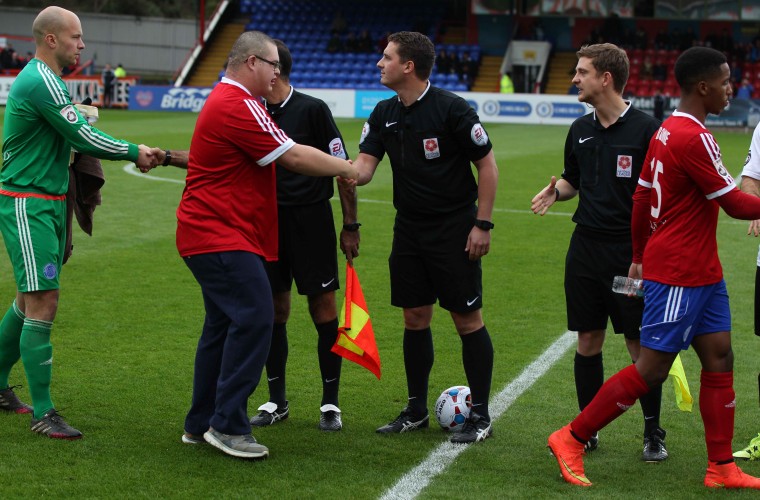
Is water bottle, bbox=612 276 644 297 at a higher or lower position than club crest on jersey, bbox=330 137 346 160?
lower

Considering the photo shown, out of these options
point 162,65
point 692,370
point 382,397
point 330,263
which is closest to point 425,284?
point 330,263

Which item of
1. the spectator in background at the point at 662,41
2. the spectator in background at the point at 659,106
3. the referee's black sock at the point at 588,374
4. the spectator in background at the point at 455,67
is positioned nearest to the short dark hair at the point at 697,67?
the referee's black sock at the point at 588,374

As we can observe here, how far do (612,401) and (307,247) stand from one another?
6.45 feet

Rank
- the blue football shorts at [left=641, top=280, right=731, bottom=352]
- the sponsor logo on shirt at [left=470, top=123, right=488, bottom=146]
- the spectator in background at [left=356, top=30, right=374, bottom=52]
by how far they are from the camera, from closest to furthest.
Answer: the blue football shorts at [left=641, top=280, right=731, bottom=352] < the sponsor logo on shirt at [left=470, top=123, right=488, bottom=146] < the spectator in background at [left=356, top=30, right=374, bottom=52]

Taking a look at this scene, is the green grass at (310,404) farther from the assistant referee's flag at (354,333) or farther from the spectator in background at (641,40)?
the spectator in background at (641,40)

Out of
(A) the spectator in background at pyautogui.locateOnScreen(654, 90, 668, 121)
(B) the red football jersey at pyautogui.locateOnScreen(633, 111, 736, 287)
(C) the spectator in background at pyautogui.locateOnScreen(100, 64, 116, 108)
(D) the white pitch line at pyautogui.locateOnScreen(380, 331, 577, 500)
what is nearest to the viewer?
(B) the red football jersey at pyautogui.locateOnScreen(633, 111, 736, 287)

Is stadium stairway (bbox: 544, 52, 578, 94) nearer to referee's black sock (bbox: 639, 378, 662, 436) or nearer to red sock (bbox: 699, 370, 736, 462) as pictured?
referee's black sock (bbox: 639, 378, 662, 436)

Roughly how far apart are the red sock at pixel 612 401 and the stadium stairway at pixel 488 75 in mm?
36173

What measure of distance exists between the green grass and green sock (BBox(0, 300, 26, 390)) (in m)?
0.32

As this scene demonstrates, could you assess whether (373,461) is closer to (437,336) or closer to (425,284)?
(425,284)

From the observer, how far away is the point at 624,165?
5.36 metres

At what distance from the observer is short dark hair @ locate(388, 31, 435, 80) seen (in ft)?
18.5

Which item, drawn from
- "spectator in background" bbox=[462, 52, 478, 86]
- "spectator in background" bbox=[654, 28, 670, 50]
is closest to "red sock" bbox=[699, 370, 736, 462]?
"spectator in background" bbox=[462, 52, 478, 86]

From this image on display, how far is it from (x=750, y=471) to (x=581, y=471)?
97cm
